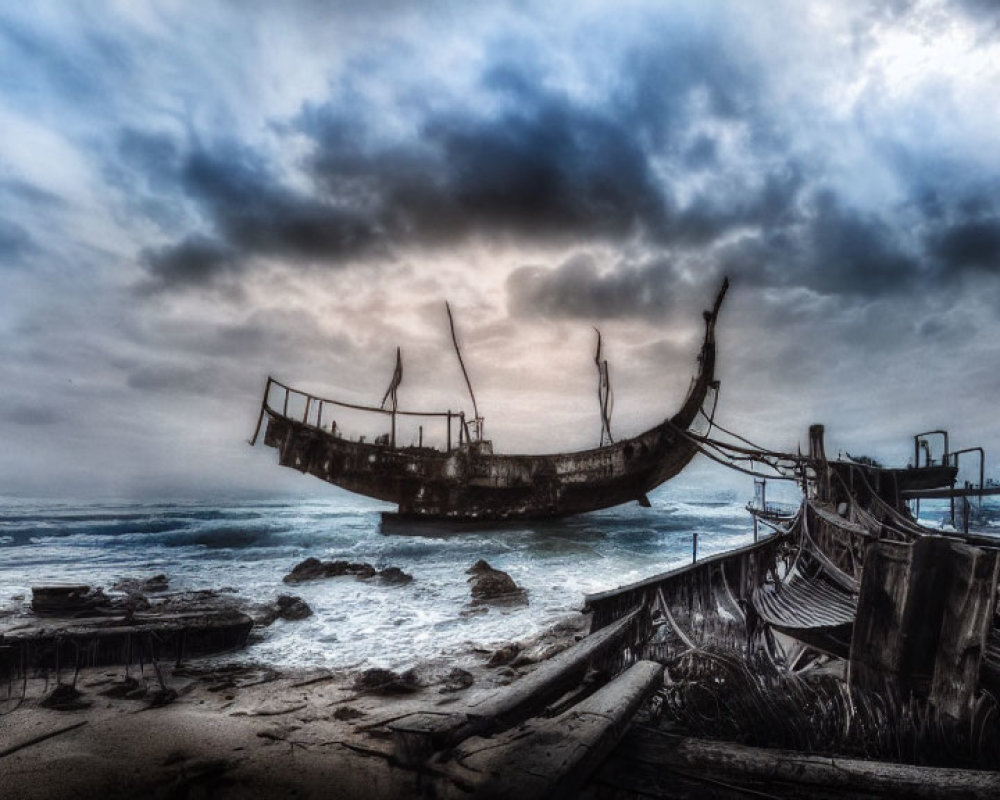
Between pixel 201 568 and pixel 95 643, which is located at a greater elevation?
pixel 95 643

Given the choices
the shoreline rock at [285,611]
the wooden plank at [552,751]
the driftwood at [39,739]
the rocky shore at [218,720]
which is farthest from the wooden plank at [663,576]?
the shoreline rock at [285,611]

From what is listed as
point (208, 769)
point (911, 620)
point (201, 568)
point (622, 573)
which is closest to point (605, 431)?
point (622, 573)

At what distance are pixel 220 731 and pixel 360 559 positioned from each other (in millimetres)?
14756

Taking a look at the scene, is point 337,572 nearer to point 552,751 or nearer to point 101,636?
point 101,636

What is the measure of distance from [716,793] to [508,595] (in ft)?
31.1

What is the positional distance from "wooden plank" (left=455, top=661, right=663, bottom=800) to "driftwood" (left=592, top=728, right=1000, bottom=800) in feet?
0.68

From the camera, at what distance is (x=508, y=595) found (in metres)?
11.8

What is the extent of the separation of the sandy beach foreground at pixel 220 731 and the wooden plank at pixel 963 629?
3.77 metres

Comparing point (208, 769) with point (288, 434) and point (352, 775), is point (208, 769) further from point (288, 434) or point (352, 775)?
point (288, 434)

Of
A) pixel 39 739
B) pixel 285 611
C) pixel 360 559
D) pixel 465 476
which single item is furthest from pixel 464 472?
pixel 39 739

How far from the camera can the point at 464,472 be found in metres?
21.2

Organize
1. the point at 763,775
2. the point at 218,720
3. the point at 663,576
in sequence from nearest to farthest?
the point at 763,775 → the point at 218,720 → the point at 663,576

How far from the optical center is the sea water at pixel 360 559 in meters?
8.90

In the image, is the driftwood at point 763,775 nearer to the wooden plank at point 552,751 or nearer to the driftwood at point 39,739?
the wooden plank at point 552,751
